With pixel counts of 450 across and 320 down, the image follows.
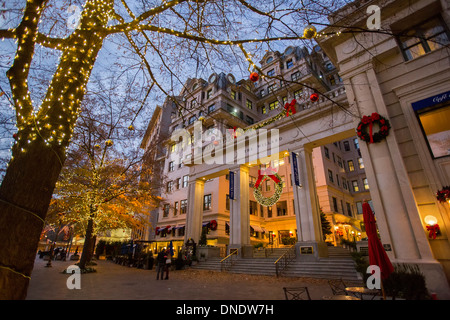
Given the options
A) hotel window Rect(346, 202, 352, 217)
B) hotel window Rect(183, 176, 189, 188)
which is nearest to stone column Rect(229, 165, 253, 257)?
hotel window Rect(183, 176, 189, 188)

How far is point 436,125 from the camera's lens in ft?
31.0

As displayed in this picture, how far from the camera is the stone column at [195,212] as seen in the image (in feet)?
73.3

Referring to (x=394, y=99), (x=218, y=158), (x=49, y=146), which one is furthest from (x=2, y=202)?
(x=218, y=158)

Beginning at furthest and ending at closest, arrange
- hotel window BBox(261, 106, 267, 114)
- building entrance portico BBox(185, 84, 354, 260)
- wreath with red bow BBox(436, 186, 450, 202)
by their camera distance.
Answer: hotel window BBox(261, 106, 267, 114)
building entrance portico BBox(185, 84, 354, 260)
wreath with red bow BBox(436, 186, 450, 202)

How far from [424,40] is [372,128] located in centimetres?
505

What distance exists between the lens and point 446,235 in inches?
327

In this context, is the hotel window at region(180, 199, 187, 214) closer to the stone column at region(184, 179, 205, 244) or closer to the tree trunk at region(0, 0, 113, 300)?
the stone column at region(184, 179, 205, 244)

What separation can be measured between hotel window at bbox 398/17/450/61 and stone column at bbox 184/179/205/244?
64.1ft

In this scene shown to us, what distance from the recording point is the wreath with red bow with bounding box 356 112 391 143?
395 inches

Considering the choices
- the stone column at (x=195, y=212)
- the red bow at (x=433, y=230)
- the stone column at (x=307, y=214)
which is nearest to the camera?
the red bow at (x=433, y=230)

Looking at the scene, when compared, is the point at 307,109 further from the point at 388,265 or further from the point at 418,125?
the point at 388,265

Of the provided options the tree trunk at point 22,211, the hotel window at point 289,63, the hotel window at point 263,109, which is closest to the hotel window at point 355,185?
the hotel window at point 263,109

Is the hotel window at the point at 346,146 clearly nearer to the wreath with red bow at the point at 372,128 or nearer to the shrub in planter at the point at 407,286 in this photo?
the wreath with red bow at the point at 372,128

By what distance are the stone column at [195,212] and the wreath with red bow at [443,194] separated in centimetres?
1862
